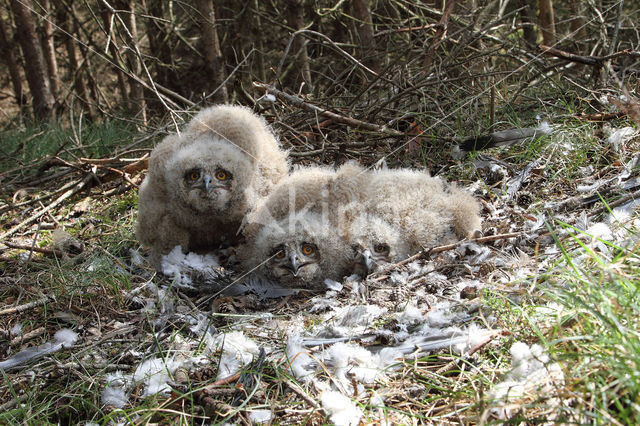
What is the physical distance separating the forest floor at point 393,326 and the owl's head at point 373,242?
15 cm

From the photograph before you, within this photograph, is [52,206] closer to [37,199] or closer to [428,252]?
[37,199]

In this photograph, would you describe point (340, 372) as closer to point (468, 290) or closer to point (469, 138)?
point (468, 290)

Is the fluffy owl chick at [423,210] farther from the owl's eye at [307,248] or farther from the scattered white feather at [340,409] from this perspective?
the scattered white feather at [340,409]

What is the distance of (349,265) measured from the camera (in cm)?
381

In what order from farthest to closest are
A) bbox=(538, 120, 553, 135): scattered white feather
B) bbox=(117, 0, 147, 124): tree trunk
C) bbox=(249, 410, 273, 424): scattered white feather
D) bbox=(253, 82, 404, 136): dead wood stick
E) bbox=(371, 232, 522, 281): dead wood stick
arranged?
bbox=(117, 0, 147, 124): tree trunk → bbox=(253, 82, 404, 136): dead wood stick → bbox=(538, 120, 553, 135): scattered white feather → bbox=(371, 232, 522, 281): dead wood stick → bbox=(249, 410, 273, 424): scattered white feather

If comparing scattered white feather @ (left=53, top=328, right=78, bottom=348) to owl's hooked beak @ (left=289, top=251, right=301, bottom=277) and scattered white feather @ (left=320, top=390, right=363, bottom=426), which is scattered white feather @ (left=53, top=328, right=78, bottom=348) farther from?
scattered white feather @ (left=320, top=390, right=363, bottom=426)

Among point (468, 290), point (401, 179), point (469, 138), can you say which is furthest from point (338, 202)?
point (469, 138)

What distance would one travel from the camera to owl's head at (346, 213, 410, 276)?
369 centimetres

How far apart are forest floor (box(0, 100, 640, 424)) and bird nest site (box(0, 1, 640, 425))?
1cm

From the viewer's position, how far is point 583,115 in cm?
467

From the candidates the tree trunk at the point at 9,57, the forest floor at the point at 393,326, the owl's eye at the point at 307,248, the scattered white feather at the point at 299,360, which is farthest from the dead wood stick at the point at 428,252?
the tree trunk at the point at 9,57

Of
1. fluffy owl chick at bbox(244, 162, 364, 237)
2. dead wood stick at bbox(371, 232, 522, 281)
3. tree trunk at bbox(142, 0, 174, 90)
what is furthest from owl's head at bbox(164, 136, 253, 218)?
tree trunk at bbox(142, 0, 174, 90)

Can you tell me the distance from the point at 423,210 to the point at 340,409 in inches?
81.0

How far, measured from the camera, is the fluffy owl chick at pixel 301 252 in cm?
368
